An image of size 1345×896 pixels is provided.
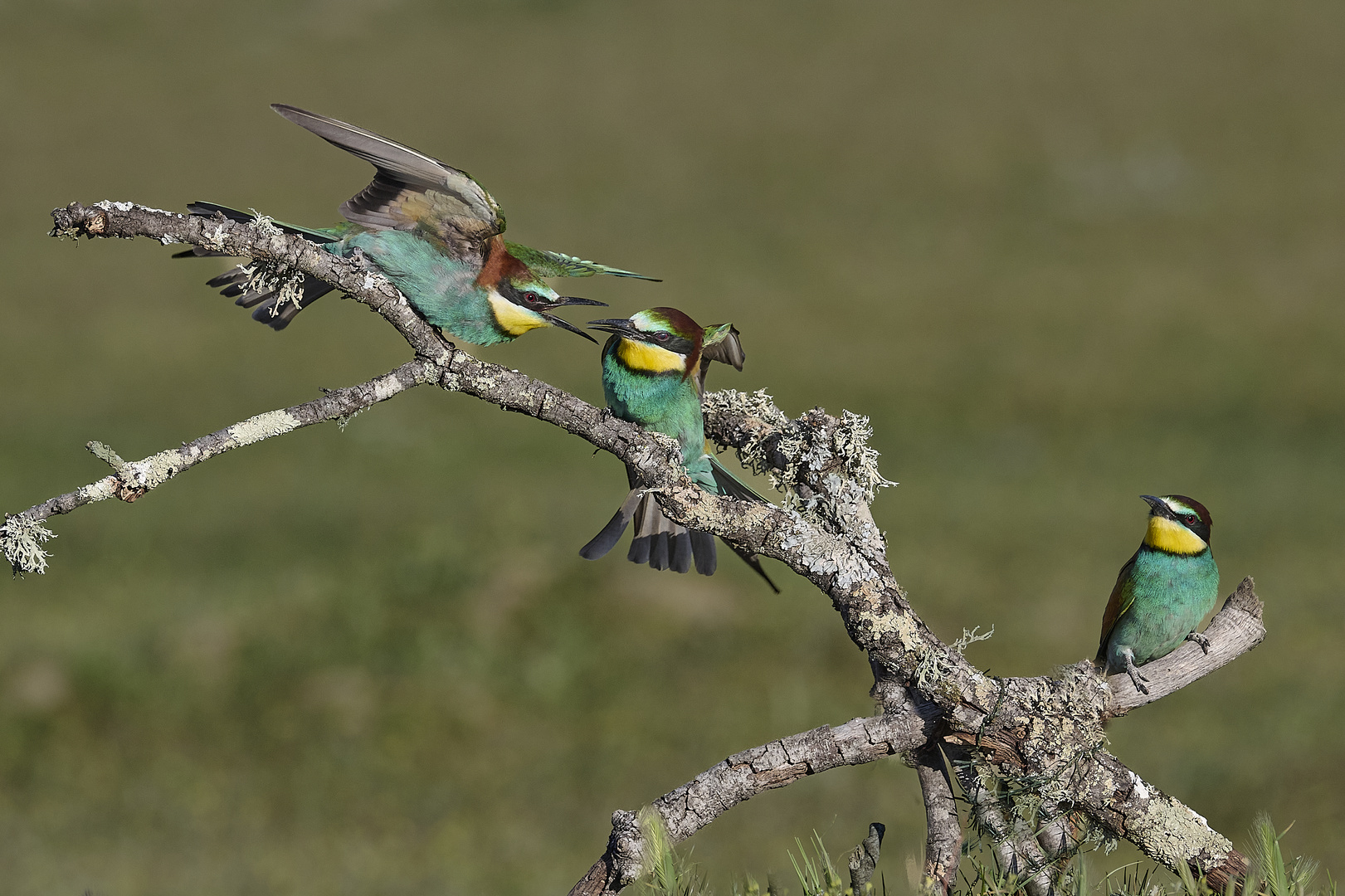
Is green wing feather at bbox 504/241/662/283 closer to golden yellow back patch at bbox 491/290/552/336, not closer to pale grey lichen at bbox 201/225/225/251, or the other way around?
golden yellow back patch at bbox 491/290/552/336

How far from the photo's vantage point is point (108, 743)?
31.4 feet

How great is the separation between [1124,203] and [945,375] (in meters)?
8.22

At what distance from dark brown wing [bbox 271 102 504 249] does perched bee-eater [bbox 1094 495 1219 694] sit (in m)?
2.32

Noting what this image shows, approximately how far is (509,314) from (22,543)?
158 cm

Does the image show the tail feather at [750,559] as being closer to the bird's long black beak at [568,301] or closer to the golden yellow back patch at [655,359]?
the golden yellow back patch at [655,359]

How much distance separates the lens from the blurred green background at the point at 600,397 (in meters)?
9.35

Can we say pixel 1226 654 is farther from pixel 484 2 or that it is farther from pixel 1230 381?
pixel 484 2

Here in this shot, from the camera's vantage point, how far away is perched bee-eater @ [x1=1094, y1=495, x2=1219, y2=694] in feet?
13.9

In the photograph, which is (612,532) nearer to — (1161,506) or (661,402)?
(661,402)

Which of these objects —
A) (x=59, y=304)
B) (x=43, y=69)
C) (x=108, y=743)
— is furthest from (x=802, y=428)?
(x=43, y=69)

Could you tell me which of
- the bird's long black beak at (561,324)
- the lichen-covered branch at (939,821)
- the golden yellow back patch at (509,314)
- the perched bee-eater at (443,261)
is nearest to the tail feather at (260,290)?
the perched bee-eater at (443,261)

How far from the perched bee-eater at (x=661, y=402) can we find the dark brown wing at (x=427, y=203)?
550 millimetres

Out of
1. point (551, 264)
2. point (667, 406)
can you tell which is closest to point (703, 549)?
point (667, 406)

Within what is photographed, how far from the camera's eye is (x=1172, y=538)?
4.47 meters
